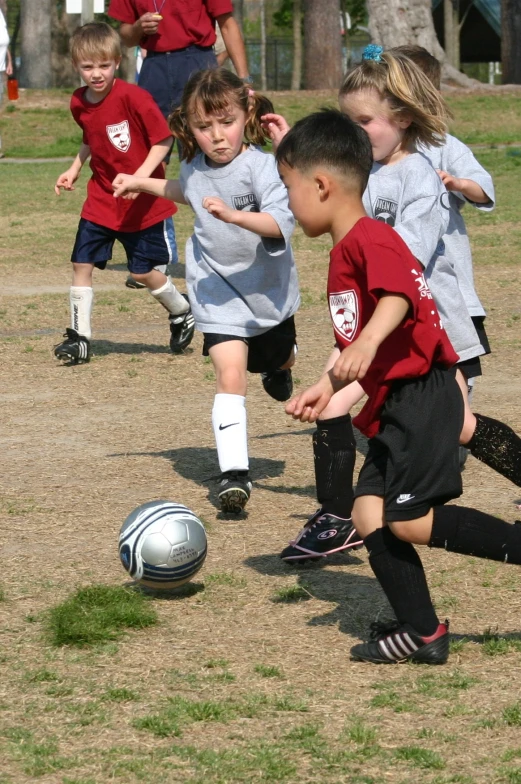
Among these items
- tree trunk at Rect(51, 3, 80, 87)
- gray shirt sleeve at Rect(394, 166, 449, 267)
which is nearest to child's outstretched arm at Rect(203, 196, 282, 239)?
gray shirt sleeve at Rect(394, 166, 449, 267)

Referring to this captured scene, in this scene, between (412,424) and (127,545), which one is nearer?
(412,424)

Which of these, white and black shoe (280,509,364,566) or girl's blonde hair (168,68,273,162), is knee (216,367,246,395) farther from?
girl's blonde hair (168,68,273,162)

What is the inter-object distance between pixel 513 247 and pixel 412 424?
30.1ft

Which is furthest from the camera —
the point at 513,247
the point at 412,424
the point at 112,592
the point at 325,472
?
the point at 513,247

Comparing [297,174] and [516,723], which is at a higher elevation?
[297,174]

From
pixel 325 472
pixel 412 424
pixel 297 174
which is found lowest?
pixel 325 472

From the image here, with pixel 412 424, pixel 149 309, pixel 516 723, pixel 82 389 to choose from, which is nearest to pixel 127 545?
pixel 412 424

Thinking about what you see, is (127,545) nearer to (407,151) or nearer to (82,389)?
(407,151)

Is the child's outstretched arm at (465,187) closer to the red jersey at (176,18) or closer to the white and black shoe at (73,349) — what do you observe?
the white and black shoe at (73,349)

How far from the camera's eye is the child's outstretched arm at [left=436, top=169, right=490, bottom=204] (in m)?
5.07

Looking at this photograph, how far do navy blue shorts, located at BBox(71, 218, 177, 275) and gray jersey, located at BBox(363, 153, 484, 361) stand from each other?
340 centimetres

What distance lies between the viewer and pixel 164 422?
6789 mm

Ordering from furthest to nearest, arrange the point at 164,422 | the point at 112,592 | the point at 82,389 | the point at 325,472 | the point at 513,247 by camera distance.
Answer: the point at 513,247
the point at 82,389
the point at 164,422
the point at 325,472
the point at 112,592

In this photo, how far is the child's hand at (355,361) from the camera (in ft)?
11.0
